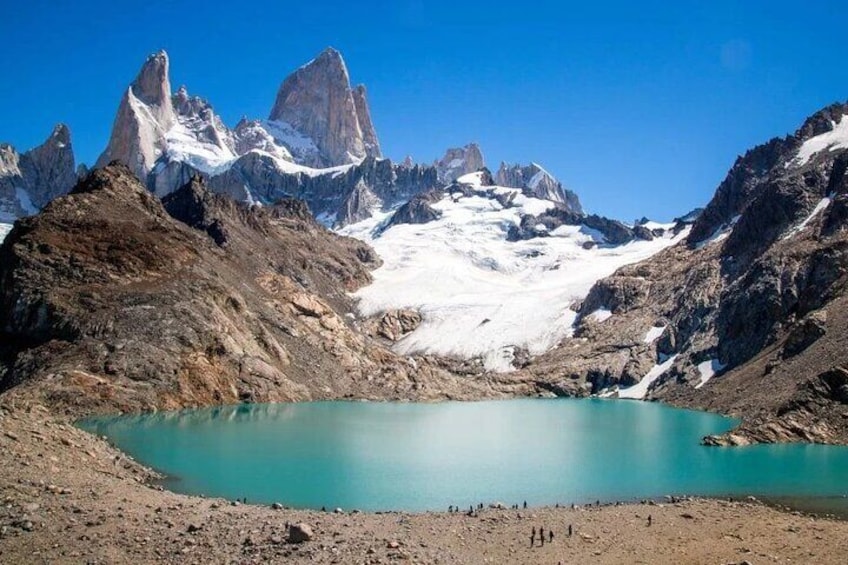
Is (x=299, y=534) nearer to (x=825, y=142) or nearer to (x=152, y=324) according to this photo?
(x=152, y=324)

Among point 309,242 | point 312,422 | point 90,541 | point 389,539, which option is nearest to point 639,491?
point 389,539

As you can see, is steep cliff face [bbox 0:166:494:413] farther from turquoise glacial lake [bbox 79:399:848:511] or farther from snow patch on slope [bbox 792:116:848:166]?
snow patch on slope [bbox 792:116:848:166]

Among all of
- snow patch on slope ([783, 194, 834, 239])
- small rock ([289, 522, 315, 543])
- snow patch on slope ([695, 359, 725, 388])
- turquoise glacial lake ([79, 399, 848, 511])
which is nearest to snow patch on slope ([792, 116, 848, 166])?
snow patch on slope ([783, 194, 834, 239])

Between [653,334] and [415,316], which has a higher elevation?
[415,316]

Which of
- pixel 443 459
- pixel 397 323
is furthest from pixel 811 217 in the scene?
pixel 443 459

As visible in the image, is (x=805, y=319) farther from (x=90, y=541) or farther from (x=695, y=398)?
(x=90, y=541)

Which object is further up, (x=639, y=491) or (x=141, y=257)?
(x=141, y=257)
